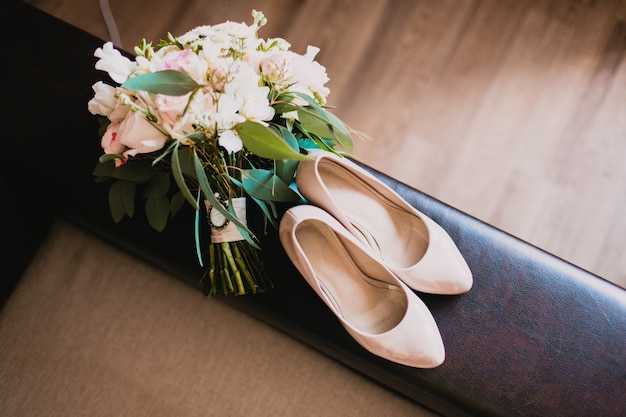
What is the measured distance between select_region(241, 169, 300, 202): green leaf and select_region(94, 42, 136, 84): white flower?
9.3 inches

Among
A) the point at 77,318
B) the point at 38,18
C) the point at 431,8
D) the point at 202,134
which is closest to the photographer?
the point at 202,134

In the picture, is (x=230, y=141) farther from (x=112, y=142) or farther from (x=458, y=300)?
(x=458, y=300)

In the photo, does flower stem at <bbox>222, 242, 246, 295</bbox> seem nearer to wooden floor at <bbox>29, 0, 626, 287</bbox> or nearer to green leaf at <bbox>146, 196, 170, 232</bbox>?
green leaf at <bbox>146, 196, 170, 232</bbox>

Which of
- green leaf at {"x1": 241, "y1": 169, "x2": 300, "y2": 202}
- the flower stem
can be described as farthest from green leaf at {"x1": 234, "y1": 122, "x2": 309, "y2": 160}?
the flower stem

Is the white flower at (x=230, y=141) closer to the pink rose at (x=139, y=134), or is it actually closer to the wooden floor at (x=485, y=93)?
the pink rose at (x=139, y=134)

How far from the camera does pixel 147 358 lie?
4.00 ft

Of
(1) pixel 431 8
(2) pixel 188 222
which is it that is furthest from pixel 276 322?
(1) pixel 431 8

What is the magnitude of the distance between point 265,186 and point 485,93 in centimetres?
86

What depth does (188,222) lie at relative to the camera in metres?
1.01

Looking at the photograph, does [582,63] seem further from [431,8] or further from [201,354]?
[201,354]

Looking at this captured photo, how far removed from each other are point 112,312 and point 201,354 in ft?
0.84

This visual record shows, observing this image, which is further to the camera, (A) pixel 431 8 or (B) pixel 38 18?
(A) pixel 431 8

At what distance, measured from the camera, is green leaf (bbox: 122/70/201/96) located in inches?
27.0

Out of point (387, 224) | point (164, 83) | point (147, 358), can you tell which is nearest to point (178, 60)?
point (164, 83)
